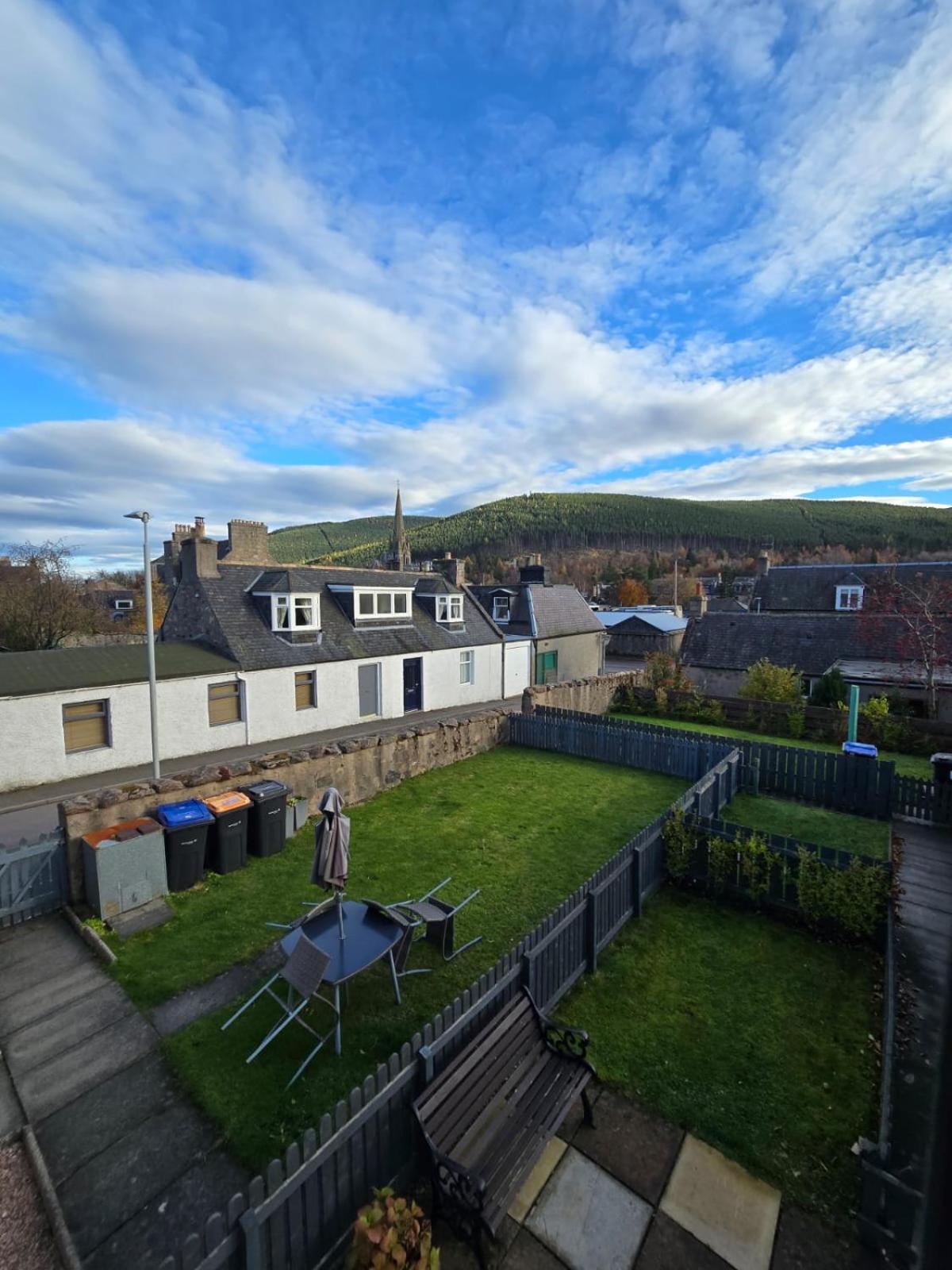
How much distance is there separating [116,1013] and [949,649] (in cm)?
2899

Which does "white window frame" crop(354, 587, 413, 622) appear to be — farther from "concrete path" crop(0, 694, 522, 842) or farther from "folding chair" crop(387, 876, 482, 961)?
"folding chair" crop(387, 876, 482, 961)

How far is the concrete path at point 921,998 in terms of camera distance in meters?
4.75

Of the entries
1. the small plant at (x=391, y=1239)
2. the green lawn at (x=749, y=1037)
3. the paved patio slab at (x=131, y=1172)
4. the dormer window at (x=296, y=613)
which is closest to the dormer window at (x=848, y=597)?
the dormer window at (x=296, y=613)

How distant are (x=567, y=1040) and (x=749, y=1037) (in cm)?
223

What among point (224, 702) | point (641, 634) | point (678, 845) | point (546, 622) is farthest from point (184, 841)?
point (641, 634)

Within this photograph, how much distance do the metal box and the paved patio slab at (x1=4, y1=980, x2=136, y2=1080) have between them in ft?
5.87

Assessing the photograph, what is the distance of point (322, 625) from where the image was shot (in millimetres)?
22609

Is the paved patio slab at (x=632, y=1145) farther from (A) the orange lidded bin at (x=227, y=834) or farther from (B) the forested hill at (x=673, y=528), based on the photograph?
(B) the forested hill at (x=673, y=528)

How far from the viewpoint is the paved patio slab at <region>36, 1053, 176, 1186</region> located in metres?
4.84

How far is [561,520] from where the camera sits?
145 meters

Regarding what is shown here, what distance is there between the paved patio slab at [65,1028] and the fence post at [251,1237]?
415cm

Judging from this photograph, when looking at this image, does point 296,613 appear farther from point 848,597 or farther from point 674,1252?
point 848,597

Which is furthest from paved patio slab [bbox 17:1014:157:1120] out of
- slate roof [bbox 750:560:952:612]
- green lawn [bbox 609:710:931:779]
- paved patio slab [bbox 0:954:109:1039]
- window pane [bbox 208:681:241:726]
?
slate roof [bbox 750:560:952:612]

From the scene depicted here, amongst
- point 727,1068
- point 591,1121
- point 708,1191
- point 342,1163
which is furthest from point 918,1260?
point 342,1163
